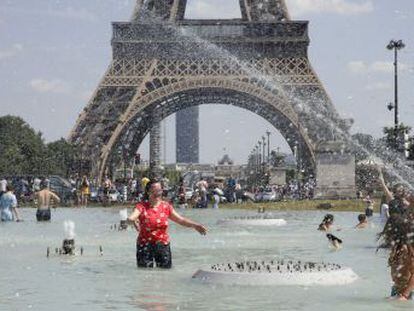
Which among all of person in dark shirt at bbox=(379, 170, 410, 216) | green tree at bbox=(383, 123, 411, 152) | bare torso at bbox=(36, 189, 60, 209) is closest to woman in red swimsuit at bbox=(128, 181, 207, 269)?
person in dark shirt at bbox=(379, 170, 410, 216)

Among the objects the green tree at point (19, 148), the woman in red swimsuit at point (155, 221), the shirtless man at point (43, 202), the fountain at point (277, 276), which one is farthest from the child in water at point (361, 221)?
the green tree at point (19, 148)

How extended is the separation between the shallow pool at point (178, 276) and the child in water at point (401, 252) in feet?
0.75

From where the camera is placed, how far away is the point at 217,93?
8125cm

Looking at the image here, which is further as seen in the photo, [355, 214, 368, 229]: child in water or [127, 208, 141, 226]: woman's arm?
[355, 214, 368, 229]: child in water

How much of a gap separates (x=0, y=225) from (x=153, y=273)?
15.9 m

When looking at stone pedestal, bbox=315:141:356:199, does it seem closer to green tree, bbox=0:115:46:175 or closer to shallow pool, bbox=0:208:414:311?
shallow pool, bbox=0:208:414:311

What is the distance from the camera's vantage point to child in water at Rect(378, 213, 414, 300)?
1052cm

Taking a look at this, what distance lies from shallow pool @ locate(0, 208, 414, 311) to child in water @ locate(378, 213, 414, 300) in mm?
230

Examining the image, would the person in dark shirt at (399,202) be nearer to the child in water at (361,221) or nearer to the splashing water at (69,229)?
Result: the splashing water at (69,229)

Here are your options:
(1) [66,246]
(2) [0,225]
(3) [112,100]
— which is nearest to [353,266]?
(1) [66,246]

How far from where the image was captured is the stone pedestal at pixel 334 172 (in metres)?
48.2

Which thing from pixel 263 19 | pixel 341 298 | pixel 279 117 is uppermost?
pixel 263 19

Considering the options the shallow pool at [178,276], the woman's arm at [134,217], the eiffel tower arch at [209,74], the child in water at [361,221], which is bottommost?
the shallow pool at [178,276]

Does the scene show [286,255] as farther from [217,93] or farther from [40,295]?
[217,93]
